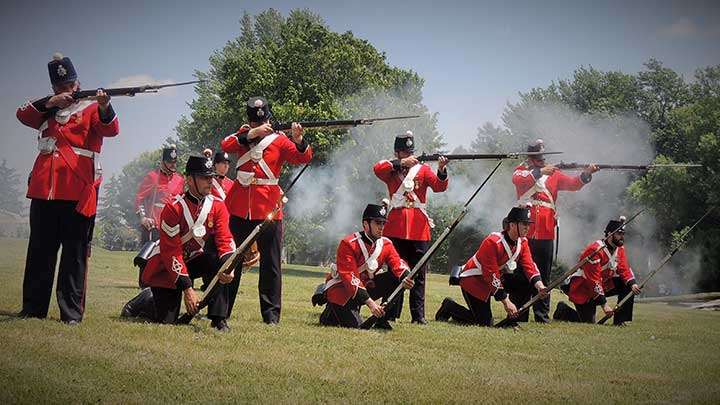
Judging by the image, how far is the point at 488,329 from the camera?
37.1ft

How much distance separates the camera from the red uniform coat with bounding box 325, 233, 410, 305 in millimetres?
10352

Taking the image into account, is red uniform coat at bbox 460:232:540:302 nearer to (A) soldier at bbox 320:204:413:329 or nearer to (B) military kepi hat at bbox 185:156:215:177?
(A) soldier at bbox 320:204:413:329

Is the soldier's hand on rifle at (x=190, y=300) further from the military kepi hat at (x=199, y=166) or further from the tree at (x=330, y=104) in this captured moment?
the tree at (x=330, y=104)

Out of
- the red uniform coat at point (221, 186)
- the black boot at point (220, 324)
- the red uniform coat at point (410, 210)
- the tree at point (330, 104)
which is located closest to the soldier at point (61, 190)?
the black boot at point (220, 324)

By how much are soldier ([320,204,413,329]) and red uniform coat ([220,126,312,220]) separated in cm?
122

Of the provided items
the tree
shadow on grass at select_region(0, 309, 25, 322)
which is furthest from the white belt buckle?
the tree

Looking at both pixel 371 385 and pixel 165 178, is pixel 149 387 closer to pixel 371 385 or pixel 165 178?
pixel 371 385

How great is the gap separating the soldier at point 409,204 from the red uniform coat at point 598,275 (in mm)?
3440

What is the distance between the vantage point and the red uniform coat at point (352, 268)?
408 inches

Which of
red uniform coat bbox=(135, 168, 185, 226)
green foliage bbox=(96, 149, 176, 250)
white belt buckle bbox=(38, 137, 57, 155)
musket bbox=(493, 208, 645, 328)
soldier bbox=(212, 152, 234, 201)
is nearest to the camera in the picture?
white belt buckle bbox=(38, 137, 57, 155)

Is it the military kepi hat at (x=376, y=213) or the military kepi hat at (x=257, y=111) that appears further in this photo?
the military kepi hat at (x=376, y=213)

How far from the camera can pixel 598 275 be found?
13961 millimetres

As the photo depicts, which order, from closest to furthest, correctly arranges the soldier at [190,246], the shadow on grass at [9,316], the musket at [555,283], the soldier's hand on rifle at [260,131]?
the shadow on grass at [9,316], the soldier at [190,246], the soldier's hand on rifle at [260,131], the musket at [555,283]

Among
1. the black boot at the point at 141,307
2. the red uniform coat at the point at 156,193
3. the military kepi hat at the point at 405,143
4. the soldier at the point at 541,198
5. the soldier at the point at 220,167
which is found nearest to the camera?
the black boot at the point at 141,307
